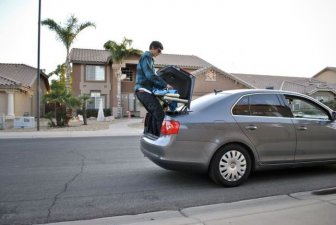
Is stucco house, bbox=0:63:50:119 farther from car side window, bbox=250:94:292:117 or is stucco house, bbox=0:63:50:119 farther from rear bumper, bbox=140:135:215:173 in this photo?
car side window, bbox=250:94:292:117

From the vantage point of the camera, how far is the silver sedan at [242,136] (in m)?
5.21

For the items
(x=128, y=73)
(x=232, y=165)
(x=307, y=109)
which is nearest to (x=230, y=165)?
(x=232, y=165)

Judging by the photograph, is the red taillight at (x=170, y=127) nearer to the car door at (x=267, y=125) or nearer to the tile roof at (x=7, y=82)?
the car door at (x=267, y=125)

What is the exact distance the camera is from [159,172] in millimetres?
6586

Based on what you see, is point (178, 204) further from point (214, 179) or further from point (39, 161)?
point (39, 161)

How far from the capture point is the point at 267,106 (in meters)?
5.81

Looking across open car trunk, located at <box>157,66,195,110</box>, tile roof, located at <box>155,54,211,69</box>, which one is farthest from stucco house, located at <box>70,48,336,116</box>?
open car trunk, located at <box>157,66,195,110</box>

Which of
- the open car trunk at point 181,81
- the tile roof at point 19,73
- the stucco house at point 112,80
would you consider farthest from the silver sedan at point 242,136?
the stucco house at point 112,80

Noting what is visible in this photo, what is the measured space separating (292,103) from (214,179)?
2011mm

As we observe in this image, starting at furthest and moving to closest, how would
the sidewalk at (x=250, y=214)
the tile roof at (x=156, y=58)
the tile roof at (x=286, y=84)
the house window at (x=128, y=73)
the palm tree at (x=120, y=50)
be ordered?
the tile roof at (x=286, y=84)
the house window at (x=128, y=73)
the tile roof at (x=156, y=58)
the palm tree at (x=120, y=50)
the sidewalk at (x=250, y=214)

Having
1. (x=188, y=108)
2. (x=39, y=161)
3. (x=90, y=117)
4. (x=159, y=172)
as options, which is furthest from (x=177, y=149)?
(x=90, y=117)

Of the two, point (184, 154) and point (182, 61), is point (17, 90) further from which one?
point (184, 154)

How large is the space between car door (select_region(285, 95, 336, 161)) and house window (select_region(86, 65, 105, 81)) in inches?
1141

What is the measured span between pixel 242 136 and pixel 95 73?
29597mm
